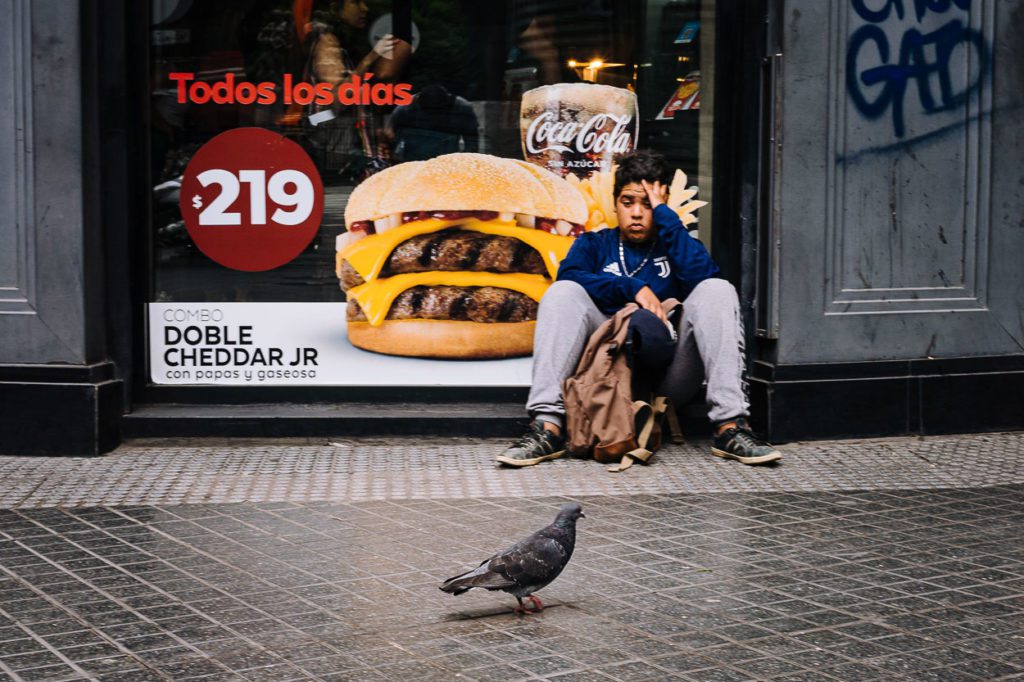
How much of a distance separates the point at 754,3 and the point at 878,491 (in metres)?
2.70

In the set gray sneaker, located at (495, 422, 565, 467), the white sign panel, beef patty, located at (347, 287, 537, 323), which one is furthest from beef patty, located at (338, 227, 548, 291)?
gray sneaker, located at (495, 422, 565, 467)

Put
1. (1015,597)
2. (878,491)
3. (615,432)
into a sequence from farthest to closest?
(615,432) < (878,491) < (1015,597)

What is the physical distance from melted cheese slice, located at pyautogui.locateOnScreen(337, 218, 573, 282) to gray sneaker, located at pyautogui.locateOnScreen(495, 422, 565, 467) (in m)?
1.10

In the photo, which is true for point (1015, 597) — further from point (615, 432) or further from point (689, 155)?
point (689, 155)

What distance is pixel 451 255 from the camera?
752 cm

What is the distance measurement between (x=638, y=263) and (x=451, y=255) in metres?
1.06

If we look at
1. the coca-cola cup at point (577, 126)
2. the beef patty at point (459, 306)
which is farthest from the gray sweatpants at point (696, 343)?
the coca-cola cup at point (577, 126)

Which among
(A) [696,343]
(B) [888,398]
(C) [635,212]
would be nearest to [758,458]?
(A) [696,343]

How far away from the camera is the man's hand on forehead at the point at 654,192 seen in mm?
7020

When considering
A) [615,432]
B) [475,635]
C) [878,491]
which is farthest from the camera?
[615,432]

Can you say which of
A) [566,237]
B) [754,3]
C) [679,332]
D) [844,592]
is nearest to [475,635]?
[844,592]

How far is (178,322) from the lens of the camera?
292 inches

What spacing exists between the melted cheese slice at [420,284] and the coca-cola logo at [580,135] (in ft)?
2.37

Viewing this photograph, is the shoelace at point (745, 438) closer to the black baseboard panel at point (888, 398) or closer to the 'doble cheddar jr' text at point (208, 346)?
the black baseboard panel at point (888, 398)
